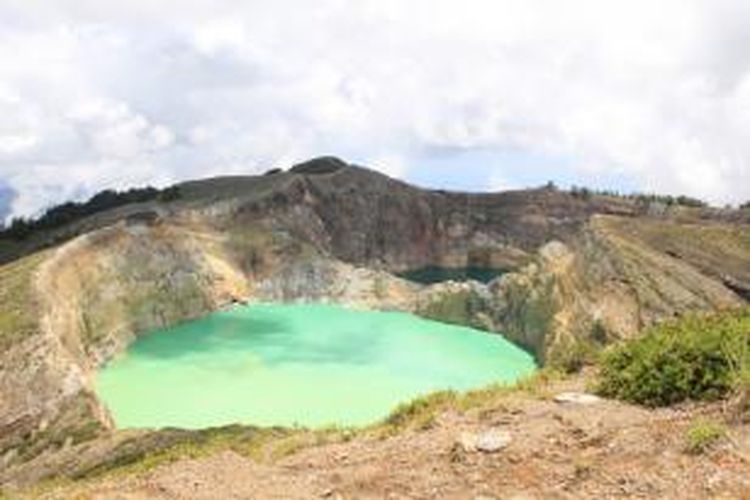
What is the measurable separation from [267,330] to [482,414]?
70844 mm

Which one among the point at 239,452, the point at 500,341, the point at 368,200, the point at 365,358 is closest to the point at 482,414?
the point at 239,452

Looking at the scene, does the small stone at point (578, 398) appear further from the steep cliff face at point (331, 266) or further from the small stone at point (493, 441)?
the steep cliff face at point (331, 266)

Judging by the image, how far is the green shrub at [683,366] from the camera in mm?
20016

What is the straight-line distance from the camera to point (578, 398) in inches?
853

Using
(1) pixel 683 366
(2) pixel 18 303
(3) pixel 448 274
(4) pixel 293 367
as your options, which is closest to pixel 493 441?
(1) pixel 683 366

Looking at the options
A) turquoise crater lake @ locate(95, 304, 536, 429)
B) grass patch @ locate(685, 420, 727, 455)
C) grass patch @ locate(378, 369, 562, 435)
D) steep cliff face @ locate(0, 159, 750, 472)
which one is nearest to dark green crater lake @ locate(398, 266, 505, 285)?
steep cliff face @ locate(0, 159, 750, 472)

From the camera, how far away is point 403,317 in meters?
102

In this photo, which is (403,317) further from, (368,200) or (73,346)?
(73,346)

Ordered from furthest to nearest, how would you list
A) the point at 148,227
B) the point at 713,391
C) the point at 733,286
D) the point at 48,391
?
the point at 148,227
the point at 733,286
the point at 48,391
the point at 713,391

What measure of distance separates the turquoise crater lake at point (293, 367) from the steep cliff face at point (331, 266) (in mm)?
2502

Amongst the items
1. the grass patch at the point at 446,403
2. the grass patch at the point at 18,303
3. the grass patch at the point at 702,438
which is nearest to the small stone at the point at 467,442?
the grass patch at the point at 446,403

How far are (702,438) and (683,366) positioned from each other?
3.44 meters

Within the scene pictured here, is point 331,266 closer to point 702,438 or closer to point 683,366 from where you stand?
point 683,366

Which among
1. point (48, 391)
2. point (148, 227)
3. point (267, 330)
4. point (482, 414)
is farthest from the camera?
point (148, 227)
